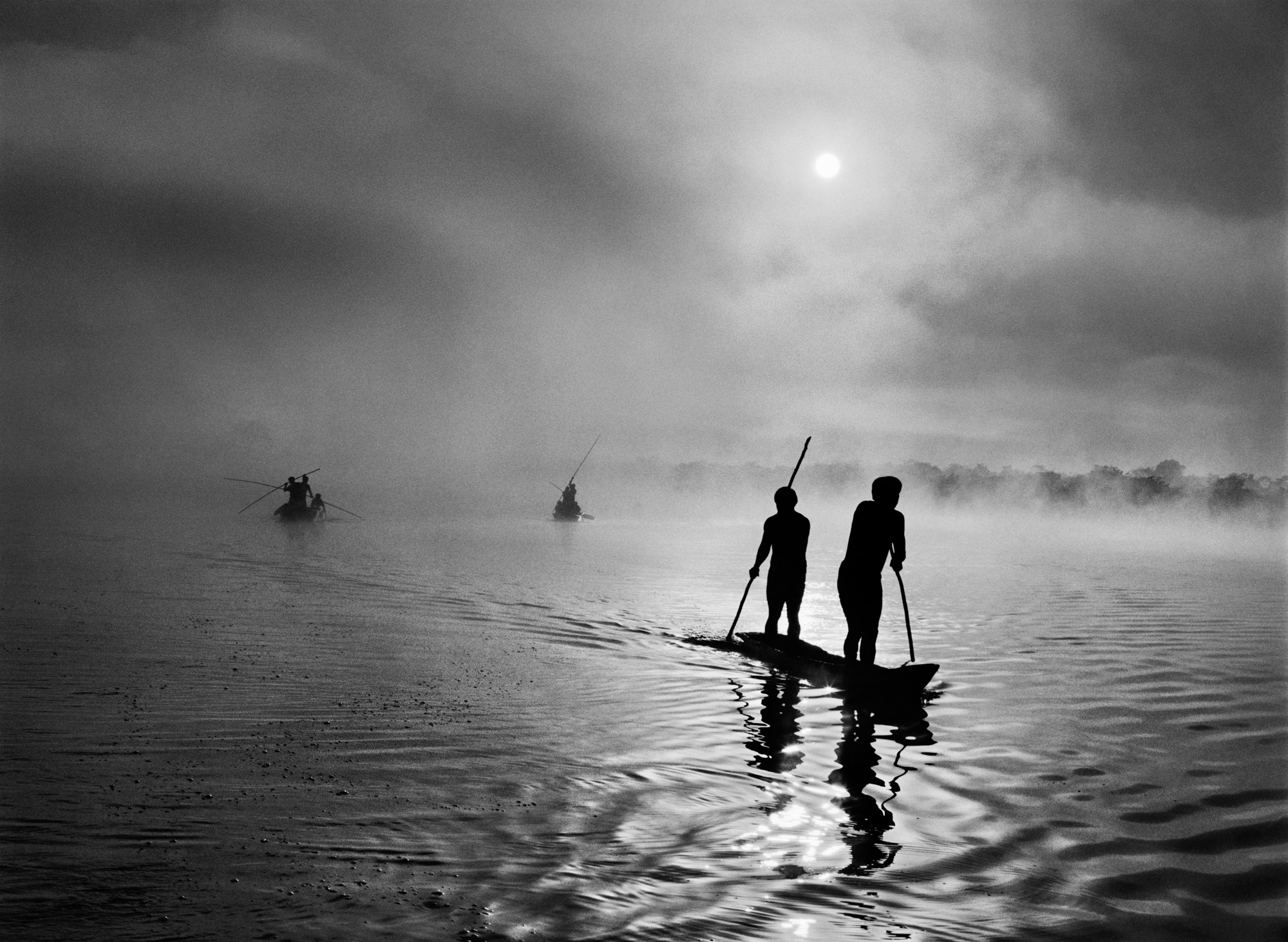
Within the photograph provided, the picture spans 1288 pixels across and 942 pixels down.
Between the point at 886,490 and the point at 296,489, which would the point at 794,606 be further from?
the point at 296,489

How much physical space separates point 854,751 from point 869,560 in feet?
12.9

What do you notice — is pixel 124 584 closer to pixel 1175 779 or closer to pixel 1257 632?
pixel 1175 779

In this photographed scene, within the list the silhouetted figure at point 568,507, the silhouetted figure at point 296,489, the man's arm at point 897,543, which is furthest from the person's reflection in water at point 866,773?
the silhouetted figure at point 568,507

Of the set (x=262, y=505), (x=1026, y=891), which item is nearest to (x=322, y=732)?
(x=1026, y=891)

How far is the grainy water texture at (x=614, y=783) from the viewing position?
4934 mm

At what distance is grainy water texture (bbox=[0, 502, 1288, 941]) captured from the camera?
194 inches

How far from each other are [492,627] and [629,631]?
9.48ft

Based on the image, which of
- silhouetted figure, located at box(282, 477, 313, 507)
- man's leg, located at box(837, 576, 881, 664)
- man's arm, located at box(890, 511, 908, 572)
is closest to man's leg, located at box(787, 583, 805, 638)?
man's leg, located at box(837, 576, 881, 664)

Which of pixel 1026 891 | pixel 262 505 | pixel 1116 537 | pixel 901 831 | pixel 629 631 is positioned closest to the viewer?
pixel 1026 891

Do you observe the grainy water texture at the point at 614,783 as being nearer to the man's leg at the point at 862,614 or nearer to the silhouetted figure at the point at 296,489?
the man's leg at the point at 862,614

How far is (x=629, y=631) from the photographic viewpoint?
17219 millimetres

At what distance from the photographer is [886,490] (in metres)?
11.8

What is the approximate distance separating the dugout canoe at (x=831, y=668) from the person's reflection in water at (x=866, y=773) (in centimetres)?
39

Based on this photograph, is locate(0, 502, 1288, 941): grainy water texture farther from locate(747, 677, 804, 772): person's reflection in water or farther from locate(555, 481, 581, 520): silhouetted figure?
locate(555, 481, 581, 520): silhouetted figure
